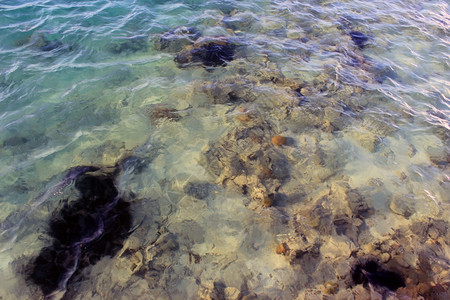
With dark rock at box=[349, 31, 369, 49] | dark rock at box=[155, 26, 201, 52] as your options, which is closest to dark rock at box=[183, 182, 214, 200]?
dark rock at box=[155, 26, 201, 52]

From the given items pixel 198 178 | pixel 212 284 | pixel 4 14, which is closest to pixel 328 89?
pixel 198 178

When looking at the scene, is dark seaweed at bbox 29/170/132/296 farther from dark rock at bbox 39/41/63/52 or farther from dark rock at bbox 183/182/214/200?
dark rock at bbox 39/41/63/52

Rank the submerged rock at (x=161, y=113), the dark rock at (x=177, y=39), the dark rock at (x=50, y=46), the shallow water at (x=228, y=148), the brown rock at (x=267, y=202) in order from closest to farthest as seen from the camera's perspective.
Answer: the shallow water at (x=228, y=148)
the brown rock at (x=267, y=202)
the submerged rock at (x=161, y=113)
the dark rock at (x=50, y=46)
the dark rock at (x=177, y=39)

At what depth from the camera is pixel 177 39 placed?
34.3 feet

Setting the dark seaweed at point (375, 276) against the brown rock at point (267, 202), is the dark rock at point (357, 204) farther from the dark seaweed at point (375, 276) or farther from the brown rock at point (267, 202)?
the brown rock at point (267, 202)

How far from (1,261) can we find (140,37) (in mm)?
8604

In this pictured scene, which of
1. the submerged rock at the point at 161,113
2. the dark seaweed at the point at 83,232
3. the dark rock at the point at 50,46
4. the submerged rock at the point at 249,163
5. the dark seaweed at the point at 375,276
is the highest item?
the dark rock at the point at 50,46

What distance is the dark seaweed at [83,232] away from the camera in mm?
4625

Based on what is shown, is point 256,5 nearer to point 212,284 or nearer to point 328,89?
point 328,89

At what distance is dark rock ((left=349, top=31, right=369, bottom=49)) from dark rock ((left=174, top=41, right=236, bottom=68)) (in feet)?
18.0

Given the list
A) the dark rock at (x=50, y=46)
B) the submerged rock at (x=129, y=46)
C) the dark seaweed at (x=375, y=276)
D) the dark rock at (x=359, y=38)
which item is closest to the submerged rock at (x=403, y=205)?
the dark seaweed at (x=375, y=276)

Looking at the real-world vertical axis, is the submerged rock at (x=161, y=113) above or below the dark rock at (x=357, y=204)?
above

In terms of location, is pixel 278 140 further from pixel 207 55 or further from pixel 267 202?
pixel 207 55

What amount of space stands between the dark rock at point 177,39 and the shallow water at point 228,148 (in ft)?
0.29
